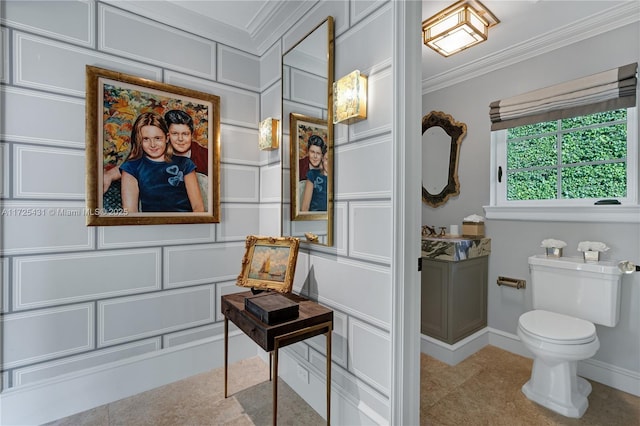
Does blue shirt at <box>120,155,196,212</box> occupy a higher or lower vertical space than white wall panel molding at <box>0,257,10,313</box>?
higher

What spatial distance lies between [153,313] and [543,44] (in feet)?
11.7

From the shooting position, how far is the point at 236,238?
238 centimetres

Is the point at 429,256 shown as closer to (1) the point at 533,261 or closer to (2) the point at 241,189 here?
(1) the point at 533,261

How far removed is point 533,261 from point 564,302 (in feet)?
1.10

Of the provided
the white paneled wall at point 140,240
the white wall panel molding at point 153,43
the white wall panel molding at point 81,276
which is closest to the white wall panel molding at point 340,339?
the white paneled wall at point 140,240

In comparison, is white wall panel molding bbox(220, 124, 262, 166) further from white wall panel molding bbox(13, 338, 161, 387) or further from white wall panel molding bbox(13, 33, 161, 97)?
white wall panel molding bbox(13, 338, 161, 387)

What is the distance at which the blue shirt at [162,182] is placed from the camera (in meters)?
1.95

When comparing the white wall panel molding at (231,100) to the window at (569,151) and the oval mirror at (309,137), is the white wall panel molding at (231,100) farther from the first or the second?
the window at (569,151)

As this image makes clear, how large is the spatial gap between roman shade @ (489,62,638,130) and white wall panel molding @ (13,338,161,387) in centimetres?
329

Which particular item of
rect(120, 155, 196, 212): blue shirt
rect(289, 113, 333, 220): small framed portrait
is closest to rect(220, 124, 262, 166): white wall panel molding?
rect(120, 155, 196, 212): blue shirt

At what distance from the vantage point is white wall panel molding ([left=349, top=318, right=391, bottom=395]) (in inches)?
55.7

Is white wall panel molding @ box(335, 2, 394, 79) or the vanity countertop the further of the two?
the vanity countertop

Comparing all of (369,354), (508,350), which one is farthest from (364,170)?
(508,350)

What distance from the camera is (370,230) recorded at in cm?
150
